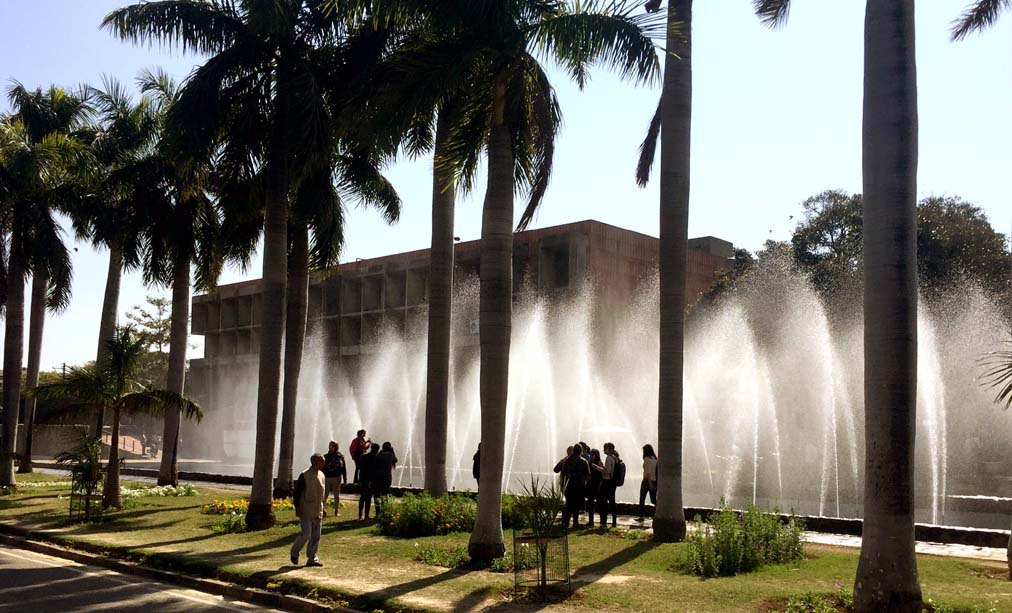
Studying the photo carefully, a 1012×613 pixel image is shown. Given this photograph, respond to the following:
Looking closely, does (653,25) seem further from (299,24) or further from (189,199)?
(189,199)

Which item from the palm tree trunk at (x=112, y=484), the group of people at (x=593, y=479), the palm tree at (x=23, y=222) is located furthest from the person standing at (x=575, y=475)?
the palm tree at (x=23, y=222)

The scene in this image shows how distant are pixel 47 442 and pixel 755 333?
43.2 meters

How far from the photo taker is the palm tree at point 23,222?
2758 cm

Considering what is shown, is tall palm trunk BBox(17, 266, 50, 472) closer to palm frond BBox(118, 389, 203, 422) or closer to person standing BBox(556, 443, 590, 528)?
palm frond BBox(118, 389, 203, 422)

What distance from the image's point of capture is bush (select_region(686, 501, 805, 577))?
13062 mm

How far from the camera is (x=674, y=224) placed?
1747cm

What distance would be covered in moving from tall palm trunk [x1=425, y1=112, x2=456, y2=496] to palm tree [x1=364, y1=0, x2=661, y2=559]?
14.4ft

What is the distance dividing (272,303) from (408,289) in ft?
123

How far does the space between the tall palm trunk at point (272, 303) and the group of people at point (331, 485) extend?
4.23 ft

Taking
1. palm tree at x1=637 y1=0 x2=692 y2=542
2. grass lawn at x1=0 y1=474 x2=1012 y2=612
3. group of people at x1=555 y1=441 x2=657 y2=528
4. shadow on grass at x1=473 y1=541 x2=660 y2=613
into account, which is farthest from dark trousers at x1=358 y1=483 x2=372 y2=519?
shadow on grass at x1=473 y1=541 x2=660 y2=613

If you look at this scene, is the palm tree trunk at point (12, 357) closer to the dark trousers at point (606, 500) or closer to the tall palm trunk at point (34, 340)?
the tall palm trunk at point (34, 340)

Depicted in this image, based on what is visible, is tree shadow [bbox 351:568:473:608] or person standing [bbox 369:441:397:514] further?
person standing [bbox 369:441:397:514]

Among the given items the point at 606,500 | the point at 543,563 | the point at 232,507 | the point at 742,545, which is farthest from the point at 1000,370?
the point at 232,507

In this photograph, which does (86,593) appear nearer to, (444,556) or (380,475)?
(444,556)
